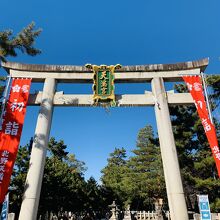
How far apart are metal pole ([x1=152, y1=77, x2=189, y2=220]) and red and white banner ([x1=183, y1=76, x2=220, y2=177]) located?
1.22 meters

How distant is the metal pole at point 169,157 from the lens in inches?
386

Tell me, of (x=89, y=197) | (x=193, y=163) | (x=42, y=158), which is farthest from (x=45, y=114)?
(x=89, y=197)

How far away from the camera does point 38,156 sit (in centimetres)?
1038

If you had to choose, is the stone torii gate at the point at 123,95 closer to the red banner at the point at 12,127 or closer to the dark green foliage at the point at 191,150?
the red banner at the point at 12,127

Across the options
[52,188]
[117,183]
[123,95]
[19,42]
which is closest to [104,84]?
[123,95]

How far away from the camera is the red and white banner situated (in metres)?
10.3

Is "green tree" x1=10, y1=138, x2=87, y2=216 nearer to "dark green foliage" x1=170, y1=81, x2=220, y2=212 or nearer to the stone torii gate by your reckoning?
the stone torii gate

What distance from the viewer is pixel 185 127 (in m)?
17.7

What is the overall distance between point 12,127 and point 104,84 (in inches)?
166

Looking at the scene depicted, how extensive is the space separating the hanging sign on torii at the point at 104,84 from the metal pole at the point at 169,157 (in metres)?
1.88

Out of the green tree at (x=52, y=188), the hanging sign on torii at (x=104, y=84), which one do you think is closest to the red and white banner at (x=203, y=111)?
the hanging sign on torii at (x=104, y=84)

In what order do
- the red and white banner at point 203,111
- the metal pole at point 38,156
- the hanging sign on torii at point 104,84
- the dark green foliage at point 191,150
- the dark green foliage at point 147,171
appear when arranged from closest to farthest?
1. the metal pole at point 38,156
2. the red and white banner at point 203,111
3. the hanging sign on torii at point 104,84
4. the dark green foliage at point 191,150
5. the dark green foliage at point 147,171

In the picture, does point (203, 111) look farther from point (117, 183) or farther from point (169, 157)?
point (117, 183)

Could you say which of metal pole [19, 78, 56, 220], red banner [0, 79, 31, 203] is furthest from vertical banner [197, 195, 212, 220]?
red banner [0, 79, 31, 203]
